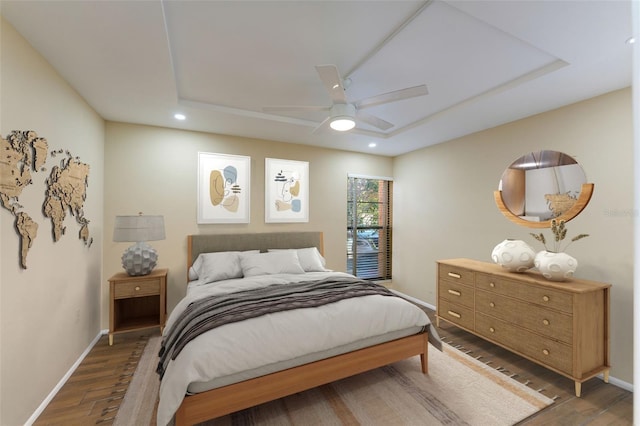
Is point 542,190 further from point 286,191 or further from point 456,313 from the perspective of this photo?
point 286,191

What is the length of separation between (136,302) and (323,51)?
345 cm

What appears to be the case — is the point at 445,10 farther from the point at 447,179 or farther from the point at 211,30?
the point at 447,179

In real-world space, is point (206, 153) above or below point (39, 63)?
below

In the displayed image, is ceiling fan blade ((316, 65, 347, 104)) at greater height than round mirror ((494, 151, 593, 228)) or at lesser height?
greater

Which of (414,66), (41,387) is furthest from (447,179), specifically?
(41,387)

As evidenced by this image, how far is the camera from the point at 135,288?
2.85m

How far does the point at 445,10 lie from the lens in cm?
155

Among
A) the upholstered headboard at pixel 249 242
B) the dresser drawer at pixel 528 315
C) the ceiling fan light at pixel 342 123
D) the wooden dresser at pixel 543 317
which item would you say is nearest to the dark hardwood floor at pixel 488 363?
the wooden dresser at pixel 543 317

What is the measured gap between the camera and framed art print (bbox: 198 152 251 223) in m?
3.57

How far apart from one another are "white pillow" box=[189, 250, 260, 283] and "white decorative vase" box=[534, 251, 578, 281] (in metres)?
3.07

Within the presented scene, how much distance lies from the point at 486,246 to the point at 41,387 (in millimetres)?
4398

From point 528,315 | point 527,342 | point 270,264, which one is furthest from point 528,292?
point 270,264

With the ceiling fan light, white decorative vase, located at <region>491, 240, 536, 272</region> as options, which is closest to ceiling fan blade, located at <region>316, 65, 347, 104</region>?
the ceiling fan light

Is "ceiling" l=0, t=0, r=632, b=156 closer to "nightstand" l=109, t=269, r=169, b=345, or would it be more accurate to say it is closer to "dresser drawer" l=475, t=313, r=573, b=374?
"nightstand" l=109, t=269, r=169, b=345
